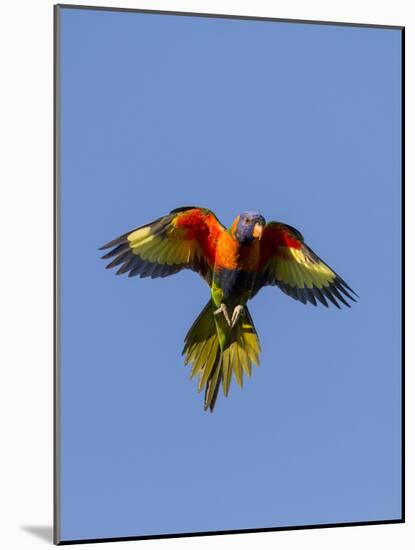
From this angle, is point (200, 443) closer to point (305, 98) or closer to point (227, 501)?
point (227, 501)

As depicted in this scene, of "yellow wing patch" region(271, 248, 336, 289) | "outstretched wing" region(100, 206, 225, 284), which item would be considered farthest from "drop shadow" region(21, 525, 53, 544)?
"yellow wing patch" region(271, 248, 336, 289)

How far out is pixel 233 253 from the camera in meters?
5.19

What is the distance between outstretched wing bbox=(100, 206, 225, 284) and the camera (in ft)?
16.7

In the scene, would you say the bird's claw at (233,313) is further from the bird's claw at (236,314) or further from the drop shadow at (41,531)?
the drop shadow at (41,531)

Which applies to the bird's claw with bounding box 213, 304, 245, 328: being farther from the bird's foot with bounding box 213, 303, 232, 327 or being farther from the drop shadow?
the drop shadow

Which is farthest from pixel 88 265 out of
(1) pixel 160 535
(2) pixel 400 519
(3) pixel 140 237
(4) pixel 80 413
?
(2) pixel 400 519

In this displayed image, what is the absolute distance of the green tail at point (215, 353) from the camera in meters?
5.18

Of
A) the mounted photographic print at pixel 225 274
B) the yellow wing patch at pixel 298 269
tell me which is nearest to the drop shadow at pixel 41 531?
the mounted photographic print at pixel 225 274

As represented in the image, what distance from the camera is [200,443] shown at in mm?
5195

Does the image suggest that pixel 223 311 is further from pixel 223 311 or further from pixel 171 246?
pixel 171 246

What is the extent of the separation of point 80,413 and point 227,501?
71cm

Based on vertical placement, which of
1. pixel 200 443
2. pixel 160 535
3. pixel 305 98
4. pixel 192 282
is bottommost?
pixel 160 535

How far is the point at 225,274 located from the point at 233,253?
88 millimetres

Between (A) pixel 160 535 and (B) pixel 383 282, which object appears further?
(B) pixel 383 282
